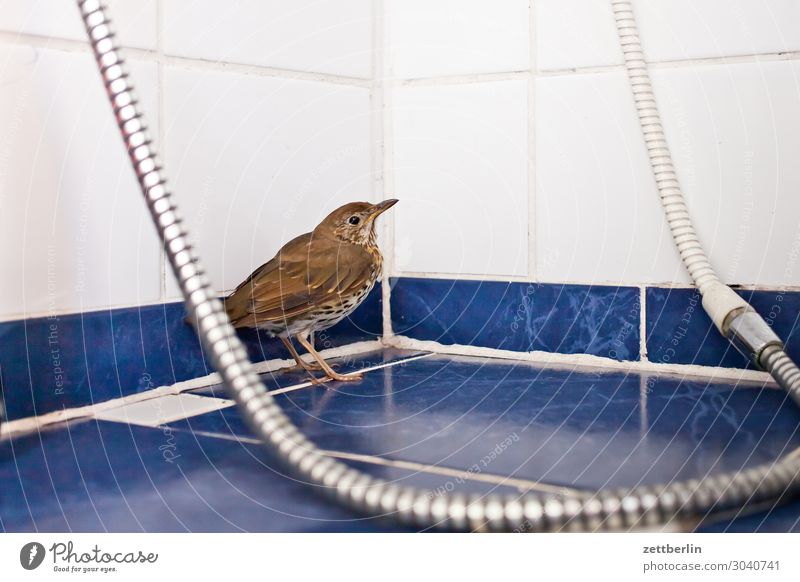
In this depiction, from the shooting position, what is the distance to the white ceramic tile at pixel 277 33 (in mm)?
994

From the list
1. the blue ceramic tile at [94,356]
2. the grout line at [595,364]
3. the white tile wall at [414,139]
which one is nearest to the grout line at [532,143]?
the white tile wall at [414,139]

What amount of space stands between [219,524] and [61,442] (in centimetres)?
25

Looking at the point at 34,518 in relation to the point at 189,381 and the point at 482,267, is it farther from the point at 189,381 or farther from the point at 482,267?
the point at 482,267

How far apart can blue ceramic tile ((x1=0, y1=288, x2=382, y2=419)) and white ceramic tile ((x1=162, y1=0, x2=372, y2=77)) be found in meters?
0.29

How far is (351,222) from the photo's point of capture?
1075 millimetres

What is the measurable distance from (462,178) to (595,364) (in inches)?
11.9

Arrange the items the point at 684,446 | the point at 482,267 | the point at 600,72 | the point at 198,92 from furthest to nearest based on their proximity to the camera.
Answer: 1. the point at 482,267
2. the point at 600,72
3. the point at 198,92
4. the point at 684,446

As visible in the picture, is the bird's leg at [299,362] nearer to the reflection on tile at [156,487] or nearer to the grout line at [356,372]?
the grout line at [356,372]

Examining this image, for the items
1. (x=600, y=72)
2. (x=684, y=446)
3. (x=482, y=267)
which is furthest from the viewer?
(x=482, y=267)

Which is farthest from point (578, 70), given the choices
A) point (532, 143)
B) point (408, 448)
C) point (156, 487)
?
point (156, 487)

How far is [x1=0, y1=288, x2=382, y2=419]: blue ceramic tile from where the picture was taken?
835mm
